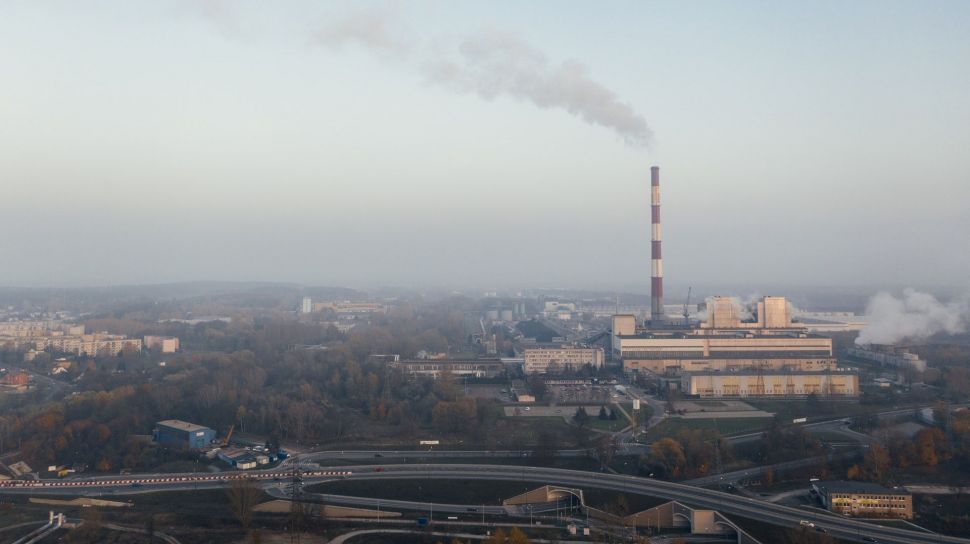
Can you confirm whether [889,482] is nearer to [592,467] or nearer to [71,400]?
[592,467]

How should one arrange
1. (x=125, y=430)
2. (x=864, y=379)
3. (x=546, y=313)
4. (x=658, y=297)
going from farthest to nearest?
(x=546, y=313)
(x=658, y=297)
(x=864, y=379)
(x=125, y=430)

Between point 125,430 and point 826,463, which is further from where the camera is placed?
point 125,430

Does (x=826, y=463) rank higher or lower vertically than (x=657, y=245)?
lower

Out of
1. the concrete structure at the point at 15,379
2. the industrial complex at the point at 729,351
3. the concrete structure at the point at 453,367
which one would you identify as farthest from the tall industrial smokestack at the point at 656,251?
the concrete structure at the point at 15,379

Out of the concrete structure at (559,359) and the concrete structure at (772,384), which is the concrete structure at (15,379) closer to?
the concrete structure at (559,359)

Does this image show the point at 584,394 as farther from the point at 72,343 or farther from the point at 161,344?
the point at 72,343

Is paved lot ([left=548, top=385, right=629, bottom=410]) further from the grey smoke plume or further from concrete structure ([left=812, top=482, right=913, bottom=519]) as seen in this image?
the grey smoke plume

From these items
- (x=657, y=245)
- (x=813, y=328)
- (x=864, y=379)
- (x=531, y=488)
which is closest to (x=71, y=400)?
(x=531, y=488)

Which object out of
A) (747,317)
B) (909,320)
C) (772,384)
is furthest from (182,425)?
(909,320)
